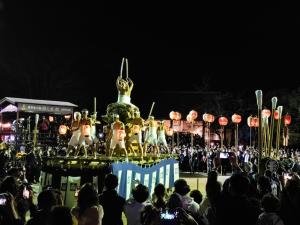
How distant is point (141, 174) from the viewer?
10906 millimetres

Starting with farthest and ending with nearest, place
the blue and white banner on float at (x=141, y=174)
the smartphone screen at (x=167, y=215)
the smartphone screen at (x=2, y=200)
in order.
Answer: the blue and white banner on float at (x=141, y=174)
the smartphone screen at (x=2, y=200)
the smartphone screen at (x=167, y=215)

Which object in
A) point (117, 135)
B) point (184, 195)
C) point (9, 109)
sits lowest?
point (184, 195)

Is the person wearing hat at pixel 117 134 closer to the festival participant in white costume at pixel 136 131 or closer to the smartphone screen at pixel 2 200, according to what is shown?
the festival participant in white costume at pixel 136 131

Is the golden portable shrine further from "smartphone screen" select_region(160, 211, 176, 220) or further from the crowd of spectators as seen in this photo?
"smartphone screen" select_region(160, 211, 176, 220)

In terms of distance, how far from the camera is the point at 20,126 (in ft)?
58.8

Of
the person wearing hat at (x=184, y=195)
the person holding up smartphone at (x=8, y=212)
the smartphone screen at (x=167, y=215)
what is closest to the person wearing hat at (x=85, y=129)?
the person wearing hat at (x=184, y=195)

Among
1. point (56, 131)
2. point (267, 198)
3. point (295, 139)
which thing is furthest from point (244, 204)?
point (295, 139)

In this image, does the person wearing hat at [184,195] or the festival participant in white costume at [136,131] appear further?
the festival participant in white costume at [136,131]

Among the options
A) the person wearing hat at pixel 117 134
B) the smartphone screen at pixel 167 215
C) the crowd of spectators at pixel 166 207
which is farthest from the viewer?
the person wearing hat at pixel 117 134

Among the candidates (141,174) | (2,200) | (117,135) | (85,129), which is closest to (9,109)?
(85,129)

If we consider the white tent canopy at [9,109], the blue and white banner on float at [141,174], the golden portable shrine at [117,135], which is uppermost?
the white tent canopy at [9,109]

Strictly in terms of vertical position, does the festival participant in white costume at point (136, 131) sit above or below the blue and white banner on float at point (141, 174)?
above

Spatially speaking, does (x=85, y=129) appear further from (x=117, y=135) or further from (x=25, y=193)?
(x=25, y=193)

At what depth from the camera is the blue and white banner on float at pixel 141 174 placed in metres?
10.0
